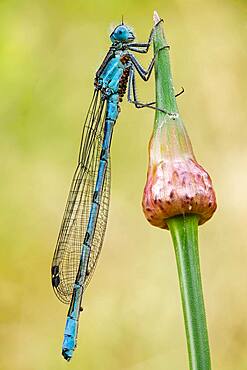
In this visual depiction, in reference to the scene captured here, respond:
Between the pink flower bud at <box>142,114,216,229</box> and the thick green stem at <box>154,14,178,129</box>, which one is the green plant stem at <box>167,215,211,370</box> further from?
the thick green stem at <box>154,14,178,129</box>

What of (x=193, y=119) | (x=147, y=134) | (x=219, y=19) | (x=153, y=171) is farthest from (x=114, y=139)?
(x=153, y=171)

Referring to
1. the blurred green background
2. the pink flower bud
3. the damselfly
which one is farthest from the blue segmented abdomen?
the pink flower bud

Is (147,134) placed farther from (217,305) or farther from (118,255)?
(217,305)

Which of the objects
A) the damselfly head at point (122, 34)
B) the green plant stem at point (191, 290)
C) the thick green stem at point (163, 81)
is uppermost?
the damselfly head at point (122, 34)

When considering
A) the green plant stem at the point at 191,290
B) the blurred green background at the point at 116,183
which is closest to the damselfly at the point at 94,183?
the blurred green background at the point at 116,183

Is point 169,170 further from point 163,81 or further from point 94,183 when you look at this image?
point 94,183

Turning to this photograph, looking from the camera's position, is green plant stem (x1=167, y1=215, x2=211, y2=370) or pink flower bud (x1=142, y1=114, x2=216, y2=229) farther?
pink flower bud (x1=142, y1=114, x2=216, y2=229)

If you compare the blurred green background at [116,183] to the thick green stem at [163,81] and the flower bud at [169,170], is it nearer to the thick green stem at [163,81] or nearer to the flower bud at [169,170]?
the flower bud at [169,170]
